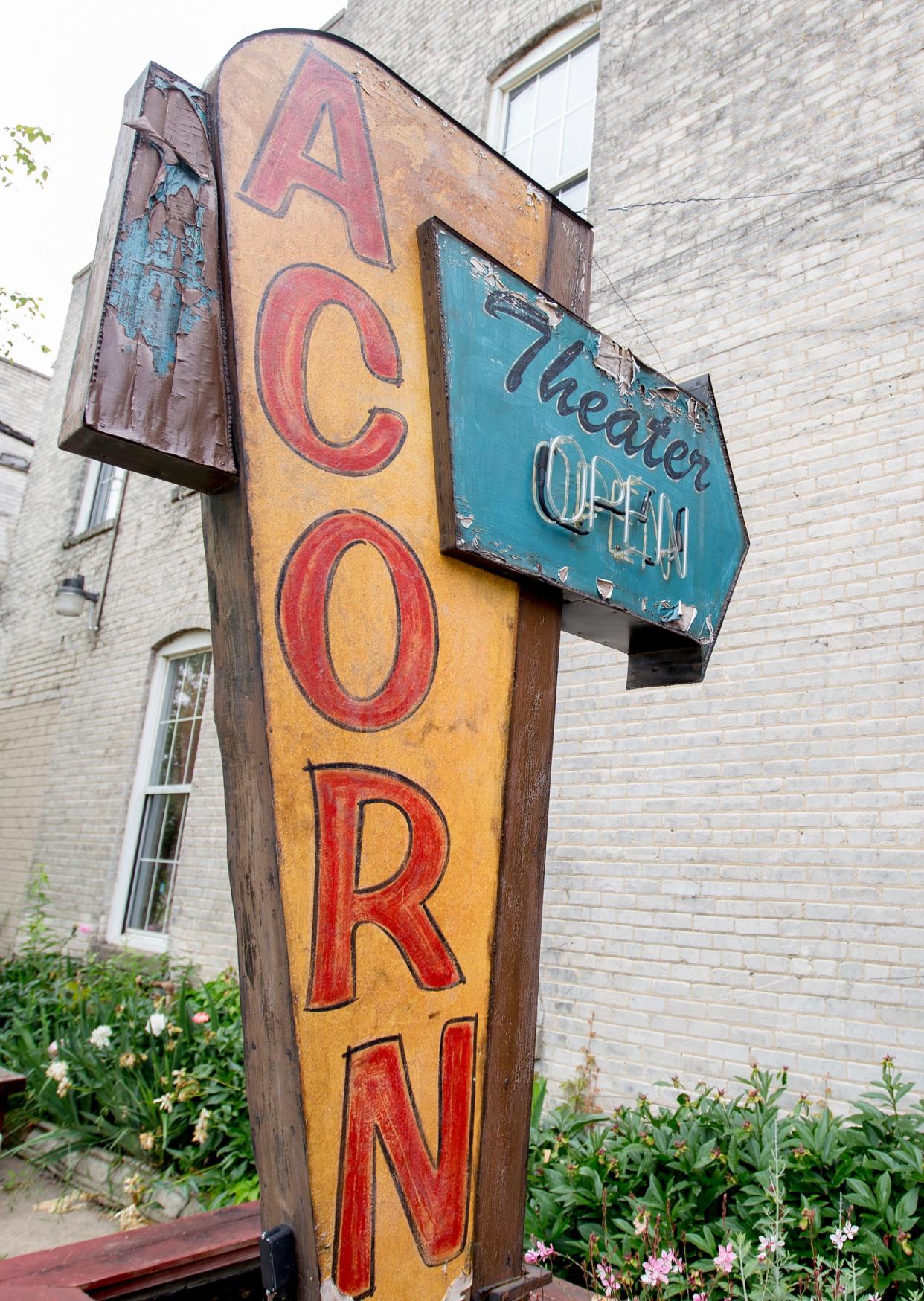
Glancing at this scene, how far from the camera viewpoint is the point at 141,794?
25.2ft

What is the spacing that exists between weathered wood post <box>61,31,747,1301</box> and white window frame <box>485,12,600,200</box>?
16.4 ft

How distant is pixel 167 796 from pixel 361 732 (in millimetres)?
6530

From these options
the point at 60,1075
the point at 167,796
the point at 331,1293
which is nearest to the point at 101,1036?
the point at 60,1075

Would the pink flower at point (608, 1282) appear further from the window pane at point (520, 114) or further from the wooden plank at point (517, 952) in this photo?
the window pane at point (520, 114)

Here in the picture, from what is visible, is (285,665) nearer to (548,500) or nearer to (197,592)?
(548,500)

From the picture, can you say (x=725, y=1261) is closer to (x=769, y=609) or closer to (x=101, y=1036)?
(x=769, y=609)

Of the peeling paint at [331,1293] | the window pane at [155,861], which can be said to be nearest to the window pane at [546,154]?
the window pane at [155,861]

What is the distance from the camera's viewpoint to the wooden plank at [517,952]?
62.5 inches

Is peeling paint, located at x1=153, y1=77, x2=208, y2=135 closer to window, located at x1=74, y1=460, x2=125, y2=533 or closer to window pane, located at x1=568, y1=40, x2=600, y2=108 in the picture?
window pane, located at x1=568, y1=40, x2=600, y2=108

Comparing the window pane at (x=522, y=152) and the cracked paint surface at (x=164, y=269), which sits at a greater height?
the window pane at (x=522, y=152)

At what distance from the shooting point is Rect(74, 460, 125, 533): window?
9773 mm

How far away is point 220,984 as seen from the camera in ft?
19.4

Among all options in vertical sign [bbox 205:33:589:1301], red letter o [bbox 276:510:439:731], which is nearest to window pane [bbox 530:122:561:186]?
vertical sign [bbox 205:33:589:1301]

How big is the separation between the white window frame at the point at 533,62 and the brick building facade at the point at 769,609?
274mm
